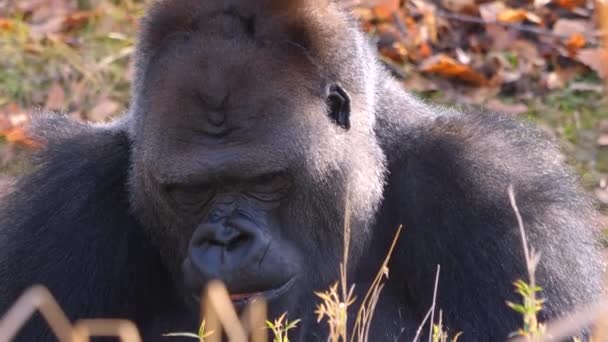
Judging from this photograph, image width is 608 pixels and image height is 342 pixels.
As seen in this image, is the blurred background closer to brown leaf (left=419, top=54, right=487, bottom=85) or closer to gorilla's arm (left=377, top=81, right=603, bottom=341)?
brown leaf (left=419, top=54, right=487, bottom=85)

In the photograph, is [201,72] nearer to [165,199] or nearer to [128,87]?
[165,199]

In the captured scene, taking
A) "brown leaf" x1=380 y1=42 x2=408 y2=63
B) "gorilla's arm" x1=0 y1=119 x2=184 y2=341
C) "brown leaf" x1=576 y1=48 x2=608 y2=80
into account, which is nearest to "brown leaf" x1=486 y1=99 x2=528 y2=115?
"brown leaf" x1=576 y1=48 x2=608 y2=80

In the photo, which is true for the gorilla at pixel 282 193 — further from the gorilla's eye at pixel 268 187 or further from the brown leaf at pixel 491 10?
the brown leaf at pixel 491 10

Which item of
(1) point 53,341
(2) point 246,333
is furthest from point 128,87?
(2) point 246,333

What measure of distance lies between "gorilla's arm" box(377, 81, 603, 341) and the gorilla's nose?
991 millimetres

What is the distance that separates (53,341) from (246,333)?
43.1 inches

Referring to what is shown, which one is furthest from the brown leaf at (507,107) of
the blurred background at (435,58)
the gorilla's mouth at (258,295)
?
the gorilla's mouth at (258,295)

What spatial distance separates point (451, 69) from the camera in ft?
27.6

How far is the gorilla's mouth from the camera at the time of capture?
181 inches

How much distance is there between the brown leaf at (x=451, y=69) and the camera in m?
8.35

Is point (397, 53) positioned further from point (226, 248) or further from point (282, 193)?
point (226, 248)

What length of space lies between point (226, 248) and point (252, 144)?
1.51 feet

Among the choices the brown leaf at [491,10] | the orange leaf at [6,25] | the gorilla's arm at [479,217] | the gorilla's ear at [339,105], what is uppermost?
the gorilla's ear at [339,105]

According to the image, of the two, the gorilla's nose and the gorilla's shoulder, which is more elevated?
the gorilla's nose
